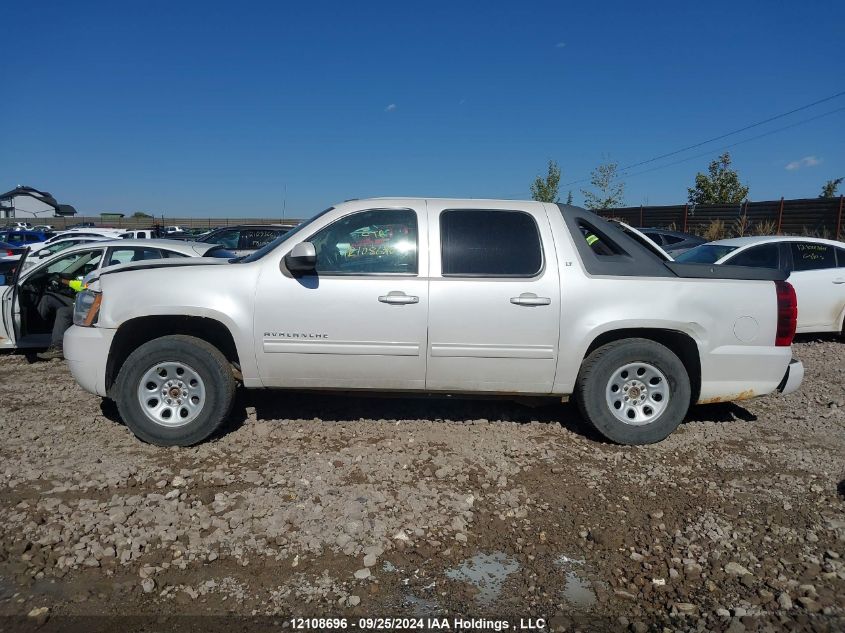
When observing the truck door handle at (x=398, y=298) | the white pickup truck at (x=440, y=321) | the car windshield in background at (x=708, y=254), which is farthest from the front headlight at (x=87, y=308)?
the car windshield in background at (x=708, y=254)

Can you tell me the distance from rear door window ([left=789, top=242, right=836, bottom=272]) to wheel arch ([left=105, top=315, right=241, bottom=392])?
7764 millimetres

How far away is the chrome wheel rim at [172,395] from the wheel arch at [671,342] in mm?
2896

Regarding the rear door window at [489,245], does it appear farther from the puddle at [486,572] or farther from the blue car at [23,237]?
the blue car at [23,237]

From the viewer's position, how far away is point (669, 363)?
15.1 feet

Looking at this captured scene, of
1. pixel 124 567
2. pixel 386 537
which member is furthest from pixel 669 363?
pixel 124 567

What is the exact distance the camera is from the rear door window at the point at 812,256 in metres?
8.70

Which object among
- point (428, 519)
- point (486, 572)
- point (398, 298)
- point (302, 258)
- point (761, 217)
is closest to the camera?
point (486, 572)

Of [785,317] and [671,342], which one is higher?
[785,317]

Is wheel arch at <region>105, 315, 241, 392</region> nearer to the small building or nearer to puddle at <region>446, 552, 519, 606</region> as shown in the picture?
puddle at <region>446, 552, 519, 606</region>

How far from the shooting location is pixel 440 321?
450cm

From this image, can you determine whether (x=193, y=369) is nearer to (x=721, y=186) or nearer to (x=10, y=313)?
(x=10, y=313)

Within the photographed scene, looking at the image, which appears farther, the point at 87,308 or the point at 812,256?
the point at 812,256

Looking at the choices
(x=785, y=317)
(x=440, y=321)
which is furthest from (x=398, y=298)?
(x=785, y=317)

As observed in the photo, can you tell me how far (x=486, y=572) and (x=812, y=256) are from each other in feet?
26.2
